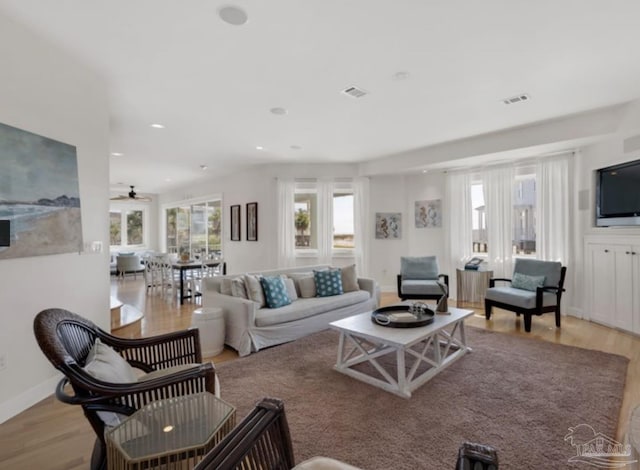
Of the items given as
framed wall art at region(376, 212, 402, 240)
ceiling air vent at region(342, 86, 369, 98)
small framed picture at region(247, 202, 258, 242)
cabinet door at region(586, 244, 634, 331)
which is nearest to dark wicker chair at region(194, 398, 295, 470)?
ceiling air vent at region(342, 86, 369, 98)

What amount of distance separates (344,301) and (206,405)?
2.93m

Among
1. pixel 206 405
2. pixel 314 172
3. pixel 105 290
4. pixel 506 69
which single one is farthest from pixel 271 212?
pixel 206 405

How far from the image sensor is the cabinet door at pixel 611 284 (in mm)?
4016

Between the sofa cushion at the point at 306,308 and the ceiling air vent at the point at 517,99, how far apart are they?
9.78ft

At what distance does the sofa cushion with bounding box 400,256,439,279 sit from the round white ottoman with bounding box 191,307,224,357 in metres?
3.36

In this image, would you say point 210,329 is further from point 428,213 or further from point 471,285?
point 428,213

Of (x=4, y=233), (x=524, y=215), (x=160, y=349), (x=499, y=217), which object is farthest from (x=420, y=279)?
(x=4, y=233)

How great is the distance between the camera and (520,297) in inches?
166

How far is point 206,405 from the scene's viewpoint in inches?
61.2

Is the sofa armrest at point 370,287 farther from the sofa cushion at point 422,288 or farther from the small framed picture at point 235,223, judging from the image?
the small framed picture at point 235,223

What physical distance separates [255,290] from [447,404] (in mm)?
2341

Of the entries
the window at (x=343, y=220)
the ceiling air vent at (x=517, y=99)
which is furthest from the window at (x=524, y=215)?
the window at (x=343, y=220)

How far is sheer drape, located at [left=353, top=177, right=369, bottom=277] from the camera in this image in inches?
265

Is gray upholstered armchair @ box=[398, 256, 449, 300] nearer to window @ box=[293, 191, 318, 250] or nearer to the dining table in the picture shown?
window @ box=[293, 191, 318, 250]
